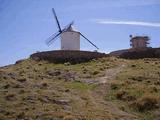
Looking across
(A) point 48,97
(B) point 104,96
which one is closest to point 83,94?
(B) point 104,96

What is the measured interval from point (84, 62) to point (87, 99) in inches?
822

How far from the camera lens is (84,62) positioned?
52000mm

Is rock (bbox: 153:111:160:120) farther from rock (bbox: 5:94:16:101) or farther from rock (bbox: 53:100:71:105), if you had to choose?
rock (bbox: 5:94:16:101)

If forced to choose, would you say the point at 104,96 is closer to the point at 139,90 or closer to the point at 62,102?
the point at 139,90

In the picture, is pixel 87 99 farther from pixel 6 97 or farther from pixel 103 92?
pixel 6 97

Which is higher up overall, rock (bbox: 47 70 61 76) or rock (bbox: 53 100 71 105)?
rock (bbox: 47 70 61 76)

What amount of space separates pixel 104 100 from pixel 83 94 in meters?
2.05

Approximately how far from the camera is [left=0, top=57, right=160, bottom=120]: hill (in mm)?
26688

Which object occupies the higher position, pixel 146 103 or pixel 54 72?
pixel 54 72

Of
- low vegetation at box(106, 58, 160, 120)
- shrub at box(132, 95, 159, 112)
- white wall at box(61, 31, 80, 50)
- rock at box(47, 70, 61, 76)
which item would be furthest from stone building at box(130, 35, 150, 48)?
shrub at box(132, 95, 159, 112)

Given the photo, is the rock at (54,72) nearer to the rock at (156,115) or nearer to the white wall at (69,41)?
the rock at (156,115)

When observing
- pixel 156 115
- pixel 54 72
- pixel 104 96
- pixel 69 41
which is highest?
pixel 69 41

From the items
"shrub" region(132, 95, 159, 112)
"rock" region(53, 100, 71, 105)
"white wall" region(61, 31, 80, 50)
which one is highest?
"white wall" region(61, 31, 80, 50)

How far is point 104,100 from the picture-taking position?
31.8 m
